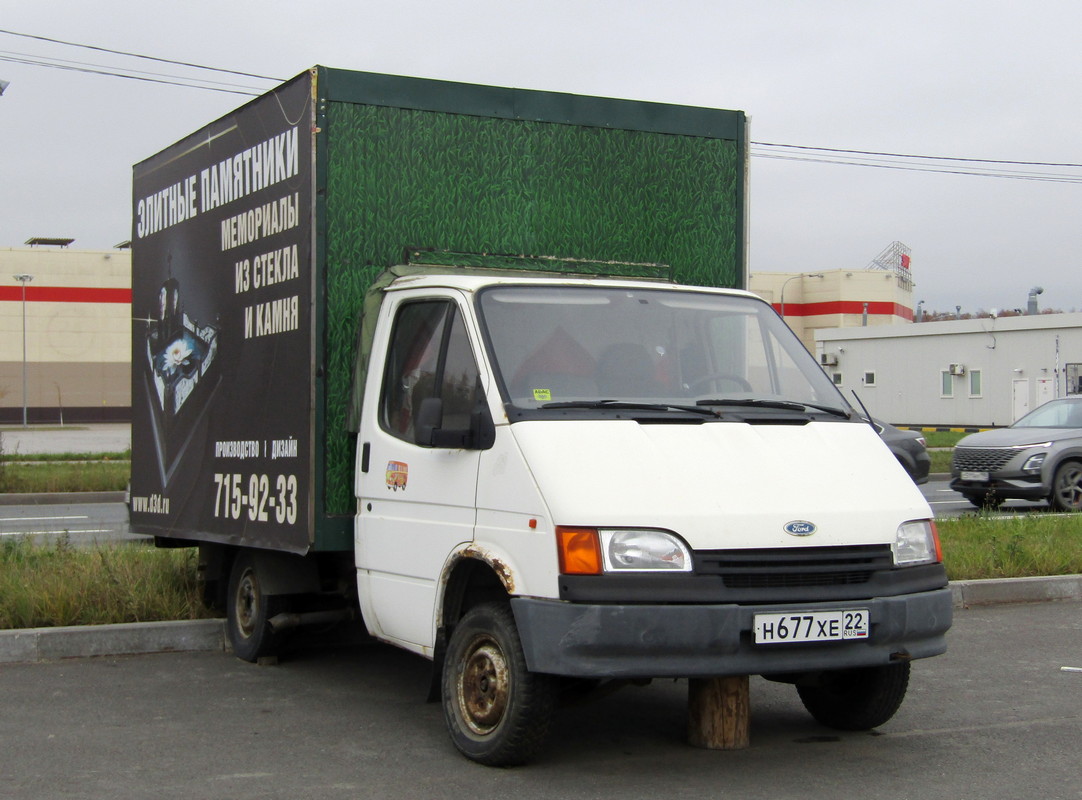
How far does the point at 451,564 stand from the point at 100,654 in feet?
10.2

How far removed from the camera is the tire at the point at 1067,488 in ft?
57.6

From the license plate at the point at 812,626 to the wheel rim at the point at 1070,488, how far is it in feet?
44.6

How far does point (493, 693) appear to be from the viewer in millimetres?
5305

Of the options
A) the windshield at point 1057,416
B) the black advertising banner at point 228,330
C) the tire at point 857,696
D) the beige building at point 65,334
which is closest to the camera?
the tire at point 857,696

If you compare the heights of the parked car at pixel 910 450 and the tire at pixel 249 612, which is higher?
the parked car at pixel 910 450

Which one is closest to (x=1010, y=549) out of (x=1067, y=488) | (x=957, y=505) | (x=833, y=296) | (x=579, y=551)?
(x=579, y=551)

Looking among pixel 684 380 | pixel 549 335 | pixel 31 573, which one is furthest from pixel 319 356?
pixel 31 573

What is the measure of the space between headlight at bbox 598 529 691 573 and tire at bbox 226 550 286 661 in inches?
121

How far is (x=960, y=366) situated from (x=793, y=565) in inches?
1764

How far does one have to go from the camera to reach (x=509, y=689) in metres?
5.15

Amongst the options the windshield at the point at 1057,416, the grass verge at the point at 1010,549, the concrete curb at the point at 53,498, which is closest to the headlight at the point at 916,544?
the grass verge at the point at 1010,549

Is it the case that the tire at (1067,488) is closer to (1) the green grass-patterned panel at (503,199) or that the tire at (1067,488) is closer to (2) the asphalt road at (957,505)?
(2) the asphalt road at (957,505)

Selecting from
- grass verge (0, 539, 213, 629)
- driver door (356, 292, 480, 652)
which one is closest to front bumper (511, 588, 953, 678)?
driver door (356, 292, 480, 652)

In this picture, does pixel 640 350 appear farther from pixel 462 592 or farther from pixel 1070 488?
pixel 1070 488
